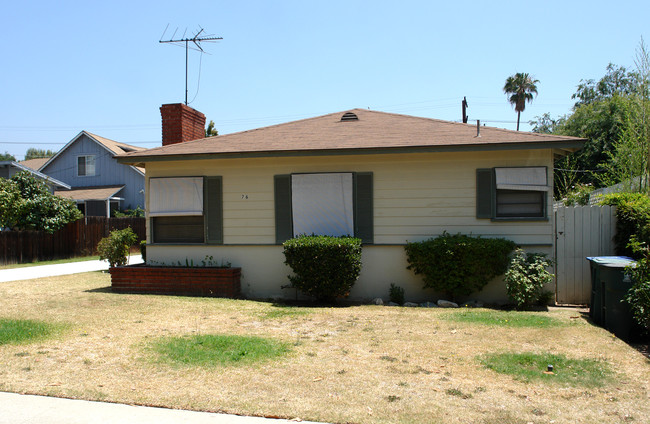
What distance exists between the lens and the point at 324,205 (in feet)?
34.1

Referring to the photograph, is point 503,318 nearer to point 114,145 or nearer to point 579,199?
point 579,199

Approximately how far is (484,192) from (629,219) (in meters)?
2.51

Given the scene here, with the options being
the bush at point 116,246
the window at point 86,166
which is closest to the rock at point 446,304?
the bush at point 116,246

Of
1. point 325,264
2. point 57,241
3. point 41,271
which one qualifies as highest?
point 325,264

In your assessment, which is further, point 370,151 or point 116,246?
point 116,246

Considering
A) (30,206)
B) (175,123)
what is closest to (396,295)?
(175,123)

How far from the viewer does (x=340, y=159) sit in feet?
34.0

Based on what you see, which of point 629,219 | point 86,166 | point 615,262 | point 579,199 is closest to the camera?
point 615,262

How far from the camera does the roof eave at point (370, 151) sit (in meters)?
9.24

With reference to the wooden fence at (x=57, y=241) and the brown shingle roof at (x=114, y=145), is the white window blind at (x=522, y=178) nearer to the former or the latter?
the wooden fence at (x=57, y=241)

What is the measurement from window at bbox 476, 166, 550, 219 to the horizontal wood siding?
134 mm

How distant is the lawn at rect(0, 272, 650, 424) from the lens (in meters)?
4.40

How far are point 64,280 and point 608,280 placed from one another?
12.5 metres

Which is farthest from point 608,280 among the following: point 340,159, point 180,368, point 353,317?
point 180,368
